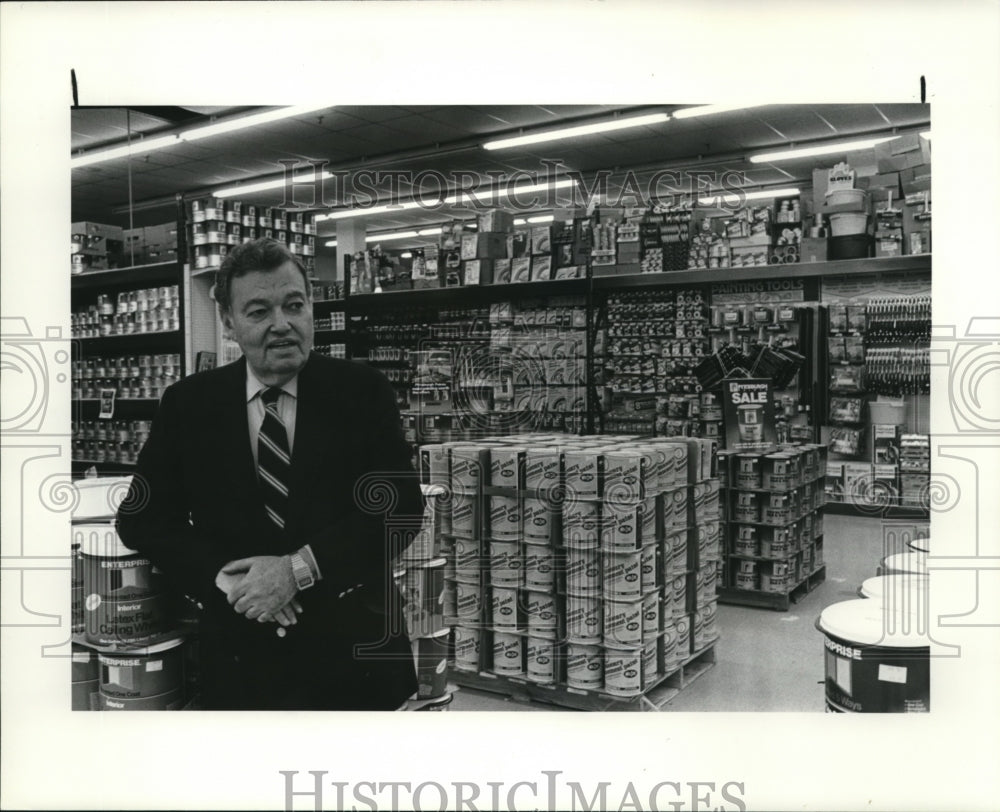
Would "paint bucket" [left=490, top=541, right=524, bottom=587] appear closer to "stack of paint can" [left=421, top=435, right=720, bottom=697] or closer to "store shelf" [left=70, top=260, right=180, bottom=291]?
"stack of paint can" [left=421, top=435, right=720, bottom=697]

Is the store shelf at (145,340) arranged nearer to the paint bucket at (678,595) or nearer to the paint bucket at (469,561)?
the paint bucket at (469,561)

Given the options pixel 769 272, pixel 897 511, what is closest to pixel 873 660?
pixel 897 511

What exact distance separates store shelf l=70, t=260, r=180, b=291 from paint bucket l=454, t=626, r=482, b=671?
2727 mm

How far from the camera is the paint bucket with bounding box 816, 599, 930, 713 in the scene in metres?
2.44

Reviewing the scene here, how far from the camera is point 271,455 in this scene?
2.79 metres

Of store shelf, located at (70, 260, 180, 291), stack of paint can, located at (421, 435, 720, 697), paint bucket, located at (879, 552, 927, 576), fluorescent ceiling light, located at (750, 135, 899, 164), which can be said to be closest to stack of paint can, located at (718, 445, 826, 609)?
stack of paint can, located at (421, 435, 720, 697)

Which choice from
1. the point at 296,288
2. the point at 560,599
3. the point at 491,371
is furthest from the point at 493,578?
the point at 296,288

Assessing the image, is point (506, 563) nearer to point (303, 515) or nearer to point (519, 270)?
point (303, 515)

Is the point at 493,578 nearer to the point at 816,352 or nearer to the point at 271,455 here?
the point at 271,455

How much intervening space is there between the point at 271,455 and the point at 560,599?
149cm

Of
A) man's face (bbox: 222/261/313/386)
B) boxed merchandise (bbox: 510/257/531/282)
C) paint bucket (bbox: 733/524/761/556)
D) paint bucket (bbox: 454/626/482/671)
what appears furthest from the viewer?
paint bucket (bbox: 733/524/761/556)

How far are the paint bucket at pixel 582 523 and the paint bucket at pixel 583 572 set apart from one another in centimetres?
5

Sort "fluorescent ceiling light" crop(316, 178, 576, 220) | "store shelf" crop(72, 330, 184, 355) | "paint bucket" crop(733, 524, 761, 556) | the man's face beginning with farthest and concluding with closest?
"paint bucket" crop(733, 524, 761, 556) → "store shelf" crop(72, 330, 184, 355) → "fluorescent ceiling light" crop(316, 178, 576, 220) → the man's face

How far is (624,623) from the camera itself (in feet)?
11.4
